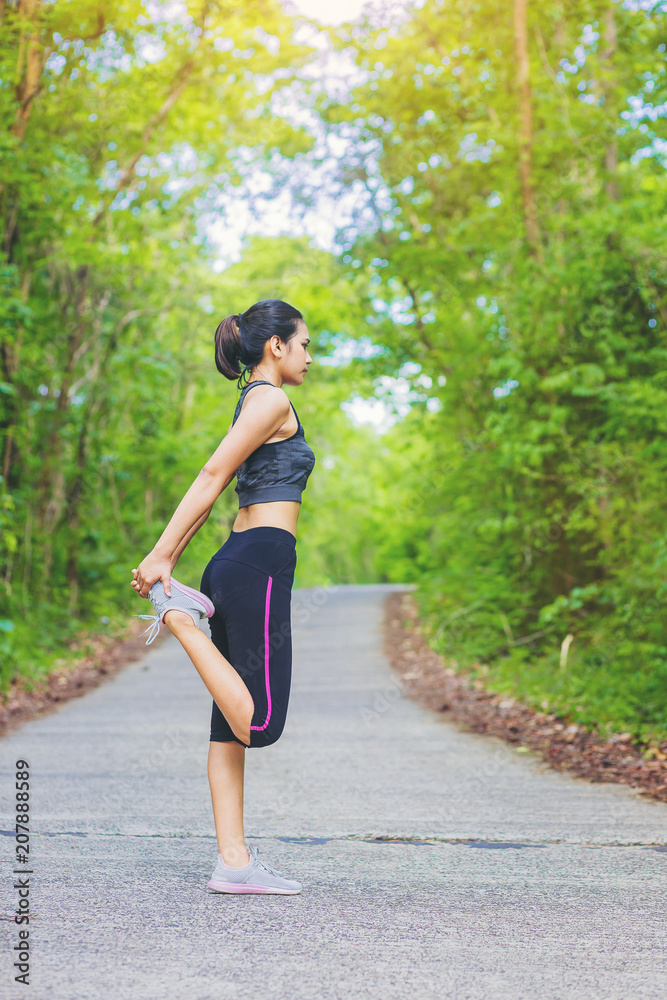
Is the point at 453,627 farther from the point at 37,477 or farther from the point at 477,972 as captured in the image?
the point at 477,972

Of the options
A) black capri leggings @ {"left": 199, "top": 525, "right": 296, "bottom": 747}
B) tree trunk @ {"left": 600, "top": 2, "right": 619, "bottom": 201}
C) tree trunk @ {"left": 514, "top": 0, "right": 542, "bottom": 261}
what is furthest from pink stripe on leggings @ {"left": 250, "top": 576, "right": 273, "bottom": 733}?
tree trunk @ {"left": 600, "top": 2, "right": 619, "bottom": 201}

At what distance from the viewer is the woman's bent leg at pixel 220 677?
3301 mm

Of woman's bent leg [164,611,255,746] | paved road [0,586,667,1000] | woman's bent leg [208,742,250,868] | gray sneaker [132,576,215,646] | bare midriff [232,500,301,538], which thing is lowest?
paved road [0,586,667,1000]

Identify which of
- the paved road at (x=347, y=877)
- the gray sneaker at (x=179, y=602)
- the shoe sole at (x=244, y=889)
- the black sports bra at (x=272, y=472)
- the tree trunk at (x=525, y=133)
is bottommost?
the paved road at (x=347, y=877)

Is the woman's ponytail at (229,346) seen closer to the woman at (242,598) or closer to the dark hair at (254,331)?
the dark hair at (254,331)

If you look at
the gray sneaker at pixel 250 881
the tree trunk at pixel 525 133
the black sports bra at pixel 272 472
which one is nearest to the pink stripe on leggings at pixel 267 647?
the black sports bra at pixel 272 472

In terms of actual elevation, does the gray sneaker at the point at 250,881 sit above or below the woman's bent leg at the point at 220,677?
below

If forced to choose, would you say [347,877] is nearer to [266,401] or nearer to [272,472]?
[272,472]

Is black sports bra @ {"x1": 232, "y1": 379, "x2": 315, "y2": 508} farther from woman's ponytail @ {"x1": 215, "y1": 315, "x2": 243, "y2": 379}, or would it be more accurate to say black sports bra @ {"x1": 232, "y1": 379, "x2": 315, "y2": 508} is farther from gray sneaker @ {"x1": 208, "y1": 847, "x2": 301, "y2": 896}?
gray sneaker @ {"x1": 208, "y1": 847, "x2": 301, "y2": 896}

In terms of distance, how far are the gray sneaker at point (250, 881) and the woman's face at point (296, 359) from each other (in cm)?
172

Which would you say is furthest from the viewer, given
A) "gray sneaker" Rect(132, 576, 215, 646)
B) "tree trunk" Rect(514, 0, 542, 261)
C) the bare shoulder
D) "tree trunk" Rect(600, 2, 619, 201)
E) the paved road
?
"tree trunk" Rect(600, 2, 619, 201)

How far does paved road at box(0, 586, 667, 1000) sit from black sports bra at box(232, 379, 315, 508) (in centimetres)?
137

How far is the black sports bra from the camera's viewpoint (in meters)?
3.47

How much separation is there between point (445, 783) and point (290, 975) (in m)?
3.28
